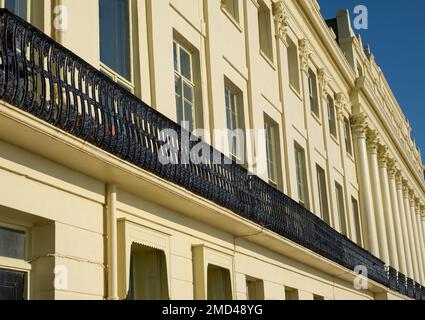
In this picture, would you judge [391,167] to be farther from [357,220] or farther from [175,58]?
[175,58]

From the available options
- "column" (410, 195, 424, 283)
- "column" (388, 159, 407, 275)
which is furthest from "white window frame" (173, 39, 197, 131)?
"column" (410, 195, 424, 283)

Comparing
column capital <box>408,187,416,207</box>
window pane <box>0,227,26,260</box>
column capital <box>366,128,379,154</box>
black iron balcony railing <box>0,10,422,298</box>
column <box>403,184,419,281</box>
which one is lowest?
window pane <box>0,227,26,260</box>

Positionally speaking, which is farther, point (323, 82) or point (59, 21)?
point (323, 82)

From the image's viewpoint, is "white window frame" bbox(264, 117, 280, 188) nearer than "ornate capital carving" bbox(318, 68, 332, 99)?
Yes

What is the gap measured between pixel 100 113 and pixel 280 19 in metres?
11.9

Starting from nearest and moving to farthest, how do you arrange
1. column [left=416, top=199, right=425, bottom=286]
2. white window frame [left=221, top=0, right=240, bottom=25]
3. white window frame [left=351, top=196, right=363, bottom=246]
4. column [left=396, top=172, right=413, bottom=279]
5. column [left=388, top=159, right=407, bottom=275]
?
A: white window frame [left=221, top=0, right=240, bottom=25] → white window frame [left=351, top=196, right=363, bottom=246] → column [left=388, top=159, right=407, bottom=275] → column [left=396, top=172, right=413, bottom=279] → column [left=416, top=199, right=425, bottom=286]

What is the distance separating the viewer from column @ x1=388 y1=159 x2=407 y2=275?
116ft

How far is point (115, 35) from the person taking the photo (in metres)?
12.2

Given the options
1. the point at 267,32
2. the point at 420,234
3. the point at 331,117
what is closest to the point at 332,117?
the point at 331,117

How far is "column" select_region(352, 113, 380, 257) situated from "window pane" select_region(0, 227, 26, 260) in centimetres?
2131

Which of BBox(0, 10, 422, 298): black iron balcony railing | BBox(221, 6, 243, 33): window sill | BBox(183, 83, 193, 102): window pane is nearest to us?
BBox(0, 10, 422, 298): black iron balcony railing

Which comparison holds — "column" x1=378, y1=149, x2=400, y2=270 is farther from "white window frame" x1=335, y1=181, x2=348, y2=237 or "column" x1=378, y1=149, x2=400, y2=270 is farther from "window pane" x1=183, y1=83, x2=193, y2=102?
"window pane" x1=183, y1=83, x2=193, y2=102

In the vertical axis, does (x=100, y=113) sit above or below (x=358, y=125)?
below
